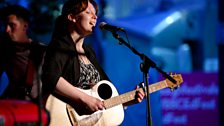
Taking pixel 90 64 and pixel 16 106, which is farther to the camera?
pixel 90 64

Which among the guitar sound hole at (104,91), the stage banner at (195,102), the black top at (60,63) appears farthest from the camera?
the stage banner at (195,102)

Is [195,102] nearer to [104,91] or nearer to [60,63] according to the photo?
[104,91]

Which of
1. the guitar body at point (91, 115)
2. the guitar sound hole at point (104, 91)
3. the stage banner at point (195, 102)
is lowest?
the guitar body at point (91, 115)

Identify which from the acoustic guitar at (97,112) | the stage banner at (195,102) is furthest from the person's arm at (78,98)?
the stage banner at (195,102)

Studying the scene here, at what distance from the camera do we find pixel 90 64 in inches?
150

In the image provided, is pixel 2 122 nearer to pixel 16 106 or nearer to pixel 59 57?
pixel 16 106

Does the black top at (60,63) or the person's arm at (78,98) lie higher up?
the black top at (60,63)

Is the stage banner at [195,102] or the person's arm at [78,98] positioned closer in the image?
the person's arm at [78,98]

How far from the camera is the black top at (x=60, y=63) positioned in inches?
140

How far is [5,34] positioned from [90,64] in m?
0.66

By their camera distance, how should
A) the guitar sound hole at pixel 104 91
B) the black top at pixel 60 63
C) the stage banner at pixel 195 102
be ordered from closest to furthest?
the black top at pixel 60 63
the guitar sound hole at pixel 104 91
the stage banner at pixel 195 102

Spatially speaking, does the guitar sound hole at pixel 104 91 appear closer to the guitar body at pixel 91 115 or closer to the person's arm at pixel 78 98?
the guitar body at pixel 91 115

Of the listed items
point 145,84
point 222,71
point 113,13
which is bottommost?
point 145,84

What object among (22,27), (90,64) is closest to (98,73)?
(90,64)
